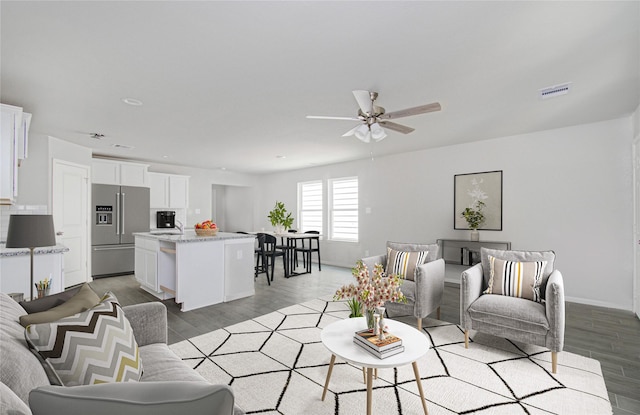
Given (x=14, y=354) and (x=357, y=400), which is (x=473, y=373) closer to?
(x=357, y=400)

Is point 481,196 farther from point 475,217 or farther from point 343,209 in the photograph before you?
point 343,209

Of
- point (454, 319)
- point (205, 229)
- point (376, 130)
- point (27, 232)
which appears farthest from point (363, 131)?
point (27, 232)

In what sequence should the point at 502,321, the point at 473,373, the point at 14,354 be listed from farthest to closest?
1. the point at 502,321
2. the point at 473,373
3. the point at 14,354

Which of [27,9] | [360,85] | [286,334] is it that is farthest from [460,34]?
[286,334]

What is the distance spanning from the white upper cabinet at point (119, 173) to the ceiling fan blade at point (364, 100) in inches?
220

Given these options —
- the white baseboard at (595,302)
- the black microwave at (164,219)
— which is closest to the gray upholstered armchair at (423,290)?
the white baseboard at (595,302)

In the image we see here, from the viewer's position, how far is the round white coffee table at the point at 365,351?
1703 mm

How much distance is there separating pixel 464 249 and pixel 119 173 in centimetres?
685

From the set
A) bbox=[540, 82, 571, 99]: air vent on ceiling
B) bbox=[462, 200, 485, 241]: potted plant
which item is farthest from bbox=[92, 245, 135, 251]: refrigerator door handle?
bbox=[540, 82, 571, 99]: air vent on ceiling

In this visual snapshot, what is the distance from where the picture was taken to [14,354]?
1.02 metres

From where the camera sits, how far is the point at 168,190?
7062 mm

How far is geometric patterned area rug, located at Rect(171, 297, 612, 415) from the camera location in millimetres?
1954

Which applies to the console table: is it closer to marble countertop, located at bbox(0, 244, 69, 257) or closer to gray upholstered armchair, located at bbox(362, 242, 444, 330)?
gray upholstered armchair, located at bbox(362, 242, 444, 330)

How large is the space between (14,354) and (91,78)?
263cm
